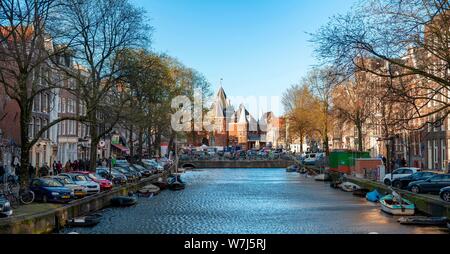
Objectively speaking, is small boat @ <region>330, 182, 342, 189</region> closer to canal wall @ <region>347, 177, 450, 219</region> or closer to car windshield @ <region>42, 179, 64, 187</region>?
canal wall @ <region>347, 177, 450, 219</region>

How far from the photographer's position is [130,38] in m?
48.0

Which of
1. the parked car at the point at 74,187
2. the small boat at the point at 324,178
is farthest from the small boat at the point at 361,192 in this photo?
the parked car at the point at 74,187

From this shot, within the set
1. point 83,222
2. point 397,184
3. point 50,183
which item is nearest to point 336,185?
point 397,184

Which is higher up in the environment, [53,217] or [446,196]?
[446,196]

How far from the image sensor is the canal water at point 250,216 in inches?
1121

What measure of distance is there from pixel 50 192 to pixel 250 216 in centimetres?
1171

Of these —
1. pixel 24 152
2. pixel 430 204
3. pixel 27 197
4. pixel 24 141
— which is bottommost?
pixel 430 204

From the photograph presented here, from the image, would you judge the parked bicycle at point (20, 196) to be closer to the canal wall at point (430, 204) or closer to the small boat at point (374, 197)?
the canal wall at point (430, 204)

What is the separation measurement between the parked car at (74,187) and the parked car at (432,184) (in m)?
22.7

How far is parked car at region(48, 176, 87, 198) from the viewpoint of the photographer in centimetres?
A: 3656

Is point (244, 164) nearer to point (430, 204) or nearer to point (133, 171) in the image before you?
point (133, 171)

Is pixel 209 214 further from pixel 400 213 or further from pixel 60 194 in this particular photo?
pixel 400 213

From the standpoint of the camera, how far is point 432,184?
40.0 metres
